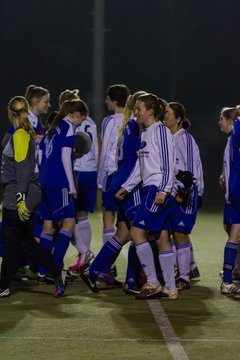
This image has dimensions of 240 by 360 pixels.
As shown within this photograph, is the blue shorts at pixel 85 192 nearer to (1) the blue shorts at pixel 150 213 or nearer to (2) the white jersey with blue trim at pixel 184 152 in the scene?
(2) the white jersey with blue trim at pixel 184 152

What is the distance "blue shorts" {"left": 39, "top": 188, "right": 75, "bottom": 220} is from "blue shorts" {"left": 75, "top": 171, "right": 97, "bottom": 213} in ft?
3.65

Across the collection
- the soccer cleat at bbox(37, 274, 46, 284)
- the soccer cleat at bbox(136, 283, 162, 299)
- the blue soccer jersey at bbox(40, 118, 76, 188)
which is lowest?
the soccer cleat at bbox(37, 274, 46, 284)

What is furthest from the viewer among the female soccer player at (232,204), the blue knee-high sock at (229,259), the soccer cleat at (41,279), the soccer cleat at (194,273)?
the soccer cleat at (194,273)

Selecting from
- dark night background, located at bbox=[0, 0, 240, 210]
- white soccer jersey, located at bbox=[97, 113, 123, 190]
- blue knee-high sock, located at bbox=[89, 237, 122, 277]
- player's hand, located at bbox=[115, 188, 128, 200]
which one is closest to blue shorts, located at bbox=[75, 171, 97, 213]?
white soccer jersey, located at bbox=[97, 113, 123, 190]

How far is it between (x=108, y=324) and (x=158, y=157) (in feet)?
5.44

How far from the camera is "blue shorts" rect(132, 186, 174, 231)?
917cm

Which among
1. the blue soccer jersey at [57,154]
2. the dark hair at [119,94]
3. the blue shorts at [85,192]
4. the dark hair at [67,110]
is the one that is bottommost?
the blue shorts at [85,192]

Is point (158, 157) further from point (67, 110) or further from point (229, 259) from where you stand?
point (67, 110)

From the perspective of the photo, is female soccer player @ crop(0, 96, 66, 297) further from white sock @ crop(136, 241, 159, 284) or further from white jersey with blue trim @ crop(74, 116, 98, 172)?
white jersey with blue trim @ crop(74, 116, 98, 172)

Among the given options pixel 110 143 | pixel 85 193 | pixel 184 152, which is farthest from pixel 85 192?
pixel 184 152

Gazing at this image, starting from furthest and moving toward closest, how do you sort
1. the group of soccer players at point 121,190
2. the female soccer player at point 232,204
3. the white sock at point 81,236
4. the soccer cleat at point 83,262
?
the white sock at point 81,236
the soccer cleat at point 83,262
the female soccer player at point 232,204
the group of soccer players at point 121,190

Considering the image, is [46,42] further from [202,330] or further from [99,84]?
[202,330]

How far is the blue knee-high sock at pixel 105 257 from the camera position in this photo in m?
9.74

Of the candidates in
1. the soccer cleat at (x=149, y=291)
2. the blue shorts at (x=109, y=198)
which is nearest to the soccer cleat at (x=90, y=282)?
the soccer cleat at (x=149, y=291)
